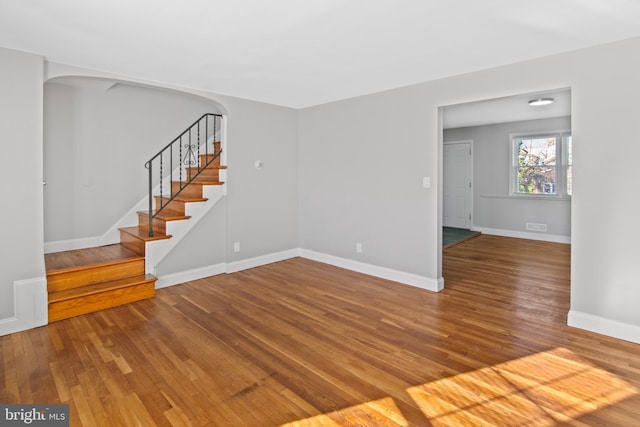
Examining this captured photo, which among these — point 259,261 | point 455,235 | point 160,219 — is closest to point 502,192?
point 455,235

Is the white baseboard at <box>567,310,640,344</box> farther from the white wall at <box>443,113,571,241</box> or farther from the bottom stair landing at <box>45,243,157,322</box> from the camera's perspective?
the white wall at <box>443,113,571,241</box>

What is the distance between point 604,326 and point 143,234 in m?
4.75

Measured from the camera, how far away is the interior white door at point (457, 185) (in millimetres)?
7938

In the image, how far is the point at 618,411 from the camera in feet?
6.39

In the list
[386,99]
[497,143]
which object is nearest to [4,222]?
[386,99]

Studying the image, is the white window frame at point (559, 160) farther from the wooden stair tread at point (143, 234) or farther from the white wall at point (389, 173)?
the wooden stair tread at point (143, 234)

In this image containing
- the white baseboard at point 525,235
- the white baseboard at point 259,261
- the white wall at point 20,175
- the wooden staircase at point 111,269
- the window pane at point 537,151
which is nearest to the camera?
the white wall at point 20,175

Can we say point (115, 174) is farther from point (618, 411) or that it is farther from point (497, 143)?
point (497, 143)

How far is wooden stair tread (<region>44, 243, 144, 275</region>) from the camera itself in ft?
11.7

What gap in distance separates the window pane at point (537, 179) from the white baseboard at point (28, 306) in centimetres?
791

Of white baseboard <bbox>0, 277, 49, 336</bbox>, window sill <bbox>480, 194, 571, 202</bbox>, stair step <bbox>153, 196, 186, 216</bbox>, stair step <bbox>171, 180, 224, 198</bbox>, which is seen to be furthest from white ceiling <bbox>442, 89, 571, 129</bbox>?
white baseboard <bbox>0, 277, 49, 336</bbox>

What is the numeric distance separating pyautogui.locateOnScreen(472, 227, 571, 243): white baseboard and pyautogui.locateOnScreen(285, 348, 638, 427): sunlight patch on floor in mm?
5023

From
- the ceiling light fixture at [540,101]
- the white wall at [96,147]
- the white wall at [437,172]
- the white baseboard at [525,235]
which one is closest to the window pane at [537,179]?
the white baseboard at [525,235]

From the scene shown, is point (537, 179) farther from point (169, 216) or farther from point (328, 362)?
point (169, 216)
